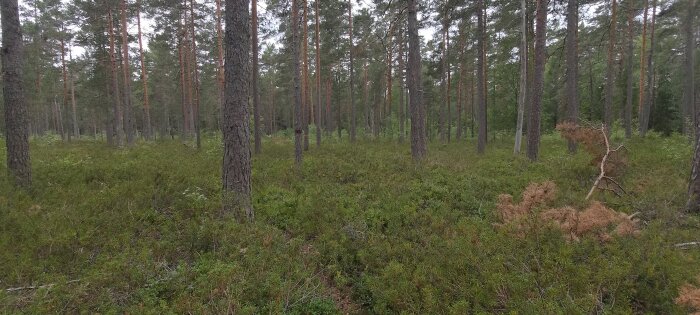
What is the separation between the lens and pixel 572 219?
17.1 feet

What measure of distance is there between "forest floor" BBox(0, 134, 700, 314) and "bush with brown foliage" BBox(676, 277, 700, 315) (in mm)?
118

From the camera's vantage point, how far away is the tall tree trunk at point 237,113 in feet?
19.9

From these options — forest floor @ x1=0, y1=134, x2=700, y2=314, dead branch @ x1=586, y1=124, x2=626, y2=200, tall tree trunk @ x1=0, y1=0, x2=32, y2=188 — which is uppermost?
tall tree trunk @ x1=0, y1=0, x2=32, y2=188

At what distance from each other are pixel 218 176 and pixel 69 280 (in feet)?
17.3

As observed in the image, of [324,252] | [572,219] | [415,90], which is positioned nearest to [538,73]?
[415,90]

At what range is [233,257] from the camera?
4.86 meters

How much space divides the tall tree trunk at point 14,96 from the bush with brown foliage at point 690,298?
1105 centimetres

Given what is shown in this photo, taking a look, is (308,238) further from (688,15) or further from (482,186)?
(688,15)

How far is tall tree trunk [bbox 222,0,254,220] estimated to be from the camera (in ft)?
19.9

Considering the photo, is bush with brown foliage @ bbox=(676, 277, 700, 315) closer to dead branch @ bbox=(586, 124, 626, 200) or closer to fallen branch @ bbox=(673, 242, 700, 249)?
fallen branch @ bbox=(673, 242, 700, 249)

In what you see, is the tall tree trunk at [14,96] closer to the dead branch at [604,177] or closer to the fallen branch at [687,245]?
the fallen branch at [687,245]

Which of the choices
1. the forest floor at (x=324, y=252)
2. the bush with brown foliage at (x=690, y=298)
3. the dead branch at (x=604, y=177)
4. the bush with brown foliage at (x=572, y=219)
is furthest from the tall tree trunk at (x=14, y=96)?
the dead branch at (x=604, y=177)

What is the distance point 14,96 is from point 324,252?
7.78 meters

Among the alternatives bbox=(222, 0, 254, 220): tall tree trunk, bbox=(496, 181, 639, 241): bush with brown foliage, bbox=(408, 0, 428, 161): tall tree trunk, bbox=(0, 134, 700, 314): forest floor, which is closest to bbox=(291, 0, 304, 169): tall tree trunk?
bbox=(408, 0, 428, 161): tall tree trunk
